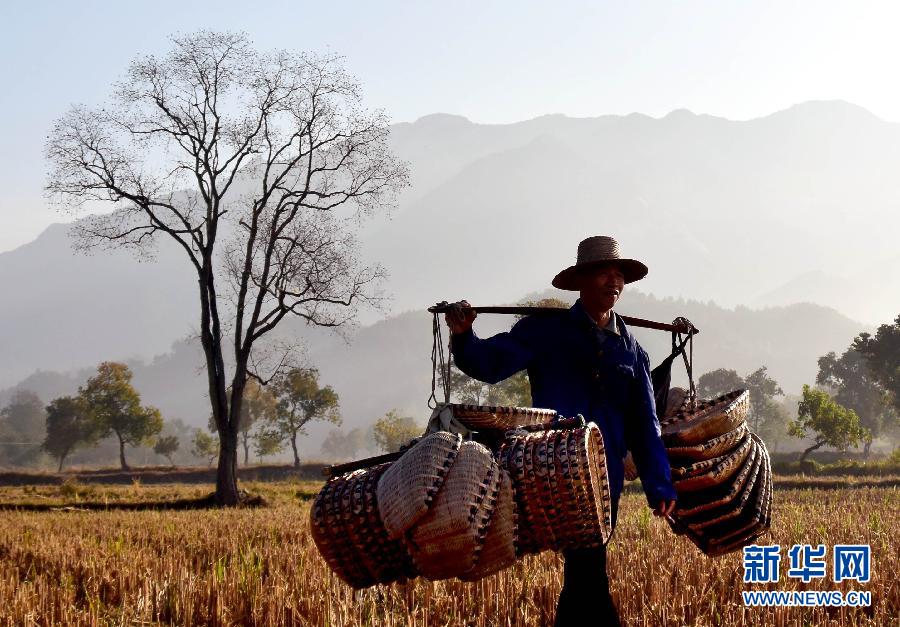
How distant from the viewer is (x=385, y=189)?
1045 inches

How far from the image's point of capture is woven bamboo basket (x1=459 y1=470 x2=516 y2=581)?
3.39 metres

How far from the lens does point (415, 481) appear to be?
3.27 metres

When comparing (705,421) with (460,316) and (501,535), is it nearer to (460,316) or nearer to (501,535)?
(460,316)

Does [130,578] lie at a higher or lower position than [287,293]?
lower

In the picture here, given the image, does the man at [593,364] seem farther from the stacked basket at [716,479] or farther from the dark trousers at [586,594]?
the stacked basket at [716,479]

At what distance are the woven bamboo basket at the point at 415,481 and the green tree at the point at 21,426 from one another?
13910cm

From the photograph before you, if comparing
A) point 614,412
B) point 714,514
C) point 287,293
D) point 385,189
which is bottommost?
point 714,514

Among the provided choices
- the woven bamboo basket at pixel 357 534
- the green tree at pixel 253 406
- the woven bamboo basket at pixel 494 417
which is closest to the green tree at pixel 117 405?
the green tree at pixel 253 406

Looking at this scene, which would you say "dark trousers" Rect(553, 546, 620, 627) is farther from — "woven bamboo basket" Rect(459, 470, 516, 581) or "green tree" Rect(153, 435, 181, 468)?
"green tree" Rect(153, 435, 181, 468)

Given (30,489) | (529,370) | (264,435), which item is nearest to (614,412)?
(529,370)

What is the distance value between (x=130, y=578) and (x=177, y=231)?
19593mm

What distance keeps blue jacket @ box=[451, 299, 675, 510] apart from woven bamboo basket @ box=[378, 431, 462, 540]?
114 centimetres

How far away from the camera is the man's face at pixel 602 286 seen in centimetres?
471

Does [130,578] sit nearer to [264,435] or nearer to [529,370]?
[529,370]
